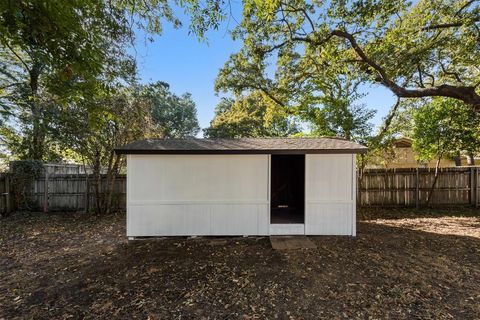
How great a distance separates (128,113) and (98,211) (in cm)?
339

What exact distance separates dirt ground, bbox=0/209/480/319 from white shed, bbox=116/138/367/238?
0.31m

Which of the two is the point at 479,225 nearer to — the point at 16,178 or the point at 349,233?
the point at 349,233

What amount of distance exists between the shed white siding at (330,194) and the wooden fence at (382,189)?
3.71 meters

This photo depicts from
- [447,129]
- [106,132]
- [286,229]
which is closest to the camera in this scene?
[286,229]

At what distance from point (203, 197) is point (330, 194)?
8.96ft

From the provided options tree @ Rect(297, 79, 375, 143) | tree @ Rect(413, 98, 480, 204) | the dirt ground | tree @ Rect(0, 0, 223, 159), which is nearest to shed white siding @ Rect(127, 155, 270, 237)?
the dirt ground

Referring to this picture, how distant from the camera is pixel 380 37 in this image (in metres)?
6.59

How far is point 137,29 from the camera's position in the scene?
4020 millimetres

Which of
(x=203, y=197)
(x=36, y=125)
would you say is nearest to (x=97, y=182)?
(x=36, y=125)

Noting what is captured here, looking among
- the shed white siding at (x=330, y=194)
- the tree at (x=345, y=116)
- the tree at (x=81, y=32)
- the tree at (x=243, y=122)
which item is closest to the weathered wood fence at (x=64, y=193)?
the tree at (x=81, y=32)

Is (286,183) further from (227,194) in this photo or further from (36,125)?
(36,125)

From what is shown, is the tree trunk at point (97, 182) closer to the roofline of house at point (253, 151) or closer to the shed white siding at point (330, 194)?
the roofline of house at point (253, 151)

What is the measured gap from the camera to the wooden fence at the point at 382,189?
8398mm

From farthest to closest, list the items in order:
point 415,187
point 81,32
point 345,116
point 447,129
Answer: point 415,187 < point 345,116 < point 447,129 < point 81,32
